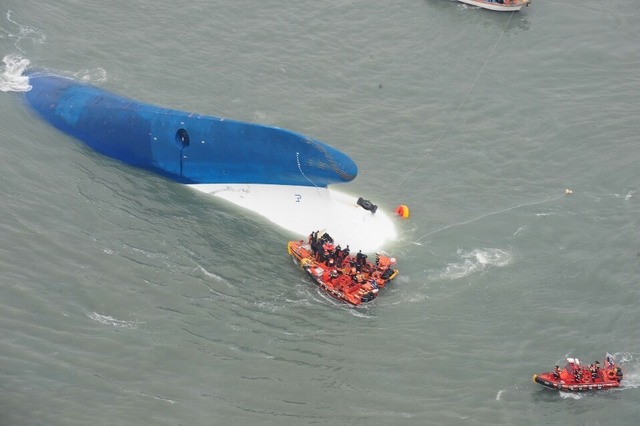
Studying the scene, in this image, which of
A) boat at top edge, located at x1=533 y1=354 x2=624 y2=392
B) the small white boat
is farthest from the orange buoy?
the small white boat

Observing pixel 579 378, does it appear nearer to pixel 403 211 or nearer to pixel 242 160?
pixel 403 211

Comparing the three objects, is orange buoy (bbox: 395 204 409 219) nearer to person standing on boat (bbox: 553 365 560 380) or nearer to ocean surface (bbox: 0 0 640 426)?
ocean surface (bbox: 0 0 640 426)

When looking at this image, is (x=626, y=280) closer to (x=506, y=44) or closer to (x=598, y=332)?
(x=598, y=332)

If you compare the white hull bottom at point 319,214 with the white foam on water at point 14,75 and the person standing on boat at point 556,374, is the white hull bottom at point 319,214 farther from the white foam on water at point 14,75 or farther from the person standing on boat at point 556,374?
the white foam on water at point 14,75

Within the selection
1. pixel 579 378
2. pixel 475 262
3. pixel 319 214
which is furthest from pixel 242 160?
pixel 579 378

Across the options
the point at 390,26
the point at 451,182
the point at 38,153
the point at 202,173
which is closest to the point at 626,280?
the point at 451,182
